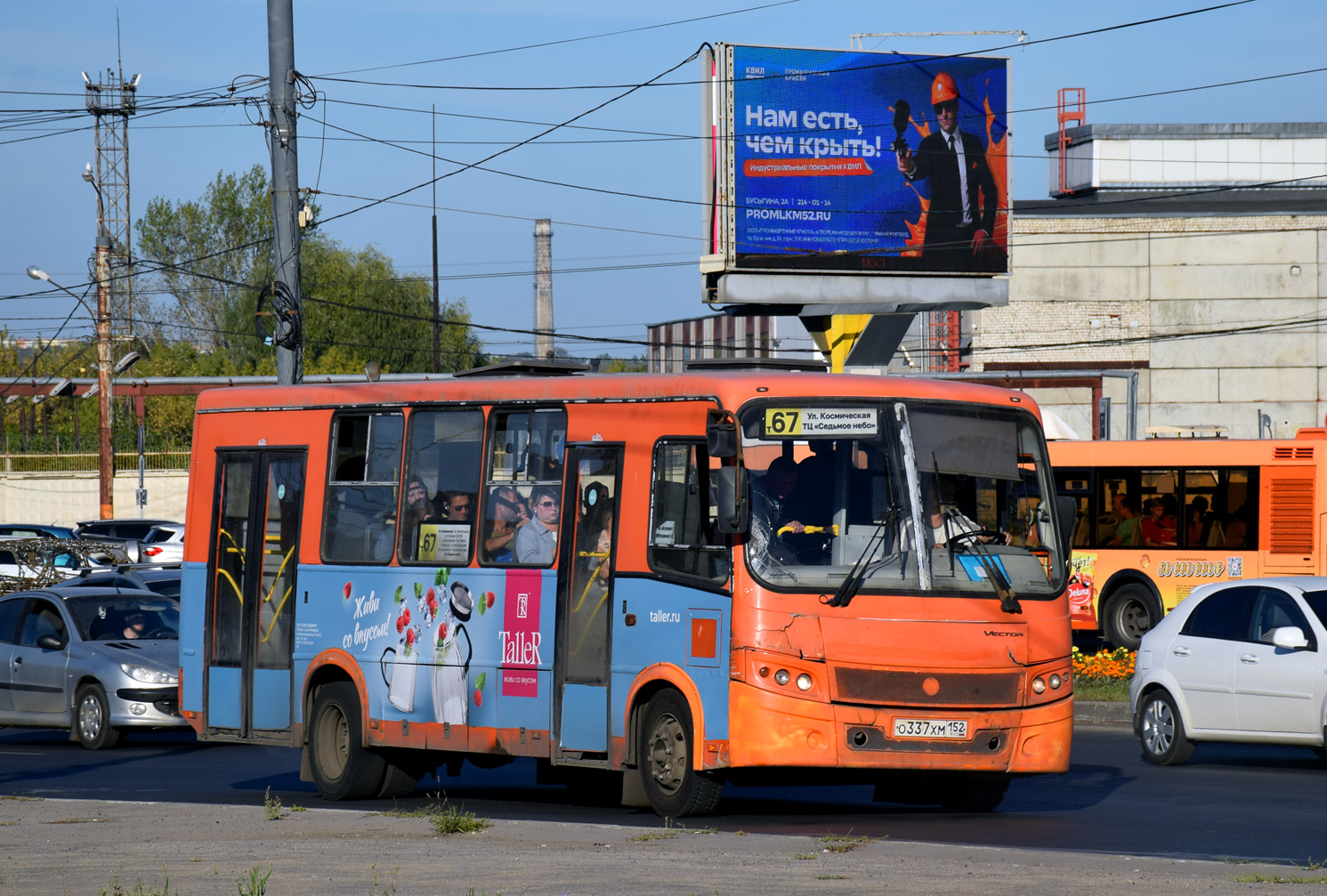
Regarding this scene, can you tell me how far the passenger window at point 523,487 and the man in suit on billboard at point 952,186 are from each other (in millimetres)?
21739

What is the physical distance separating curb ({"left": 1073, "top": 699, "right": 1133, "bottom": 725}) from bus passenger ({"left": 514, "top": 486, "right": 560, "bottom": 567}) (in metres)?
8.71

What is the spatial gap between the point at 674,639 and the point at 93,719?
31.2 feet

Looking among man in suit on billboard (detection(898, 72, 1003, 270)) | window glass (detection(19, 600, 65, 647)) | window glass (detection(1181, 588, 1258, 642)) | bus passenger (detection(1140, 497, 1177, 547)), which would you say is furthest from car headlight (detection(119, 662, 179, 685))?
man in suit on billboard (detection(898, 72, 1003, 270))

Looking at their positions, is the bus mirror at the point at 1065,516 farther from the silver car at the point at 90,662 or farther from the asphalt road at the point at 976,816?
the silver car at the point at 90,662

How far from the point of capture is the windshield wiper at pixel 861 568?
10109 mm

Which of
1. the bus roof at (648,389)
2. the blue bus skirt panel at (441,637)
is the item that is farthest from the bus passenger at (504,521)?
the bus roof at (648,389)

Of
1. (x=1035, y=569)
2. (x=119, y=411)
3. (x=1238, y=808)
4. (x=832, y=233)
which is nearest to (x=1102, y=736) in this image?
(x=1238, y=808)

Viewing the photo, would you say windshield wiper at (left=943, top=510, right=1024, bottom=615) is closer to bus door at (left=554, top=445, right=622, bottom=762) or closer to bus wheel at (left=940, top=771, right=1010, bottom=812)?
bus wheel at (left=940, top=771, right=1010, bottom=812)

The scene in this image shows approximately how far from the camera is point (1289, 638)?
43.8 ft

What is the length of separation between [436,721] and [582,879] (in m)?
4.61

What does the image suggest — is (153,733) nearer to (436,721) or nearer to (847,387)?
(436,721)

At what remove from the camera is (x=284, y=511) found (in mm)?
13688

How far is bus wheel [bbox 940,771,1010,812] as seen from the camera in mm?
11445

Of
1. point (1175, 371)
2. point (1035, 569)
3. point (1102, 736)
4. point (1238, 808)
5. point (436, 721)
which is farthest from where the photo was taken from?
point (1175, 371)
